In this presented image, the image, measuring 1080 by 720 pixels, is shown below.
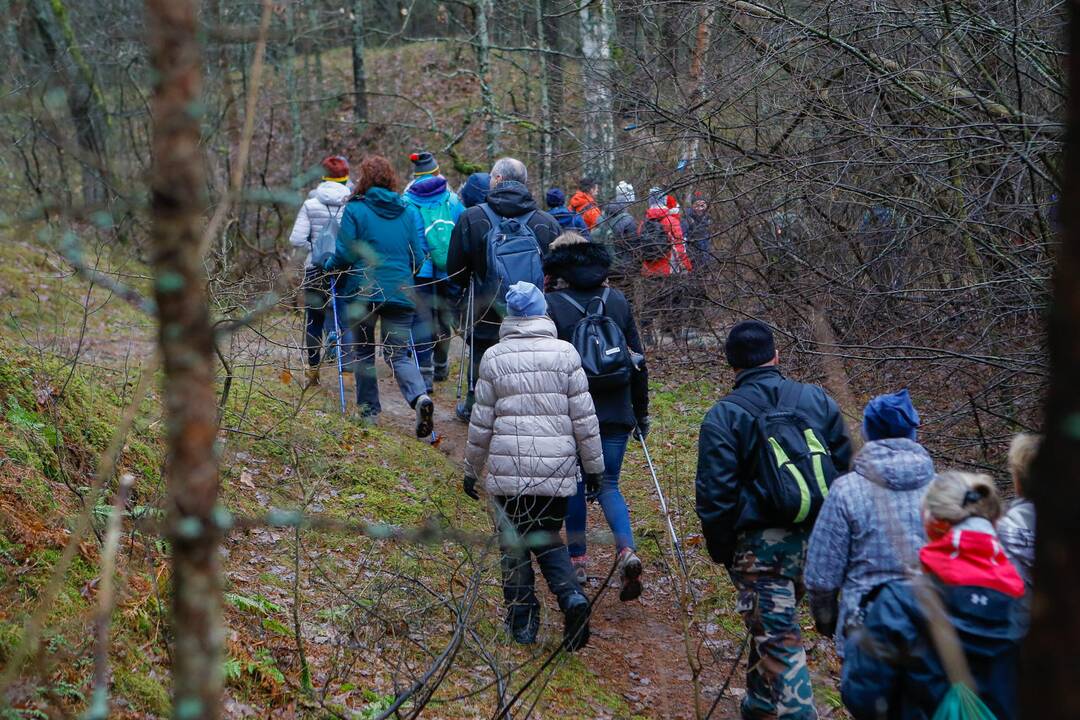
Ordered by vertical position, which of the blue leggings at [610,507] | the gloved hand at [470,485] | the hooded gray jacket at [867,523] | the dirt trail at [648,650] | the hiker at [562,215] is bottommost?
the dirt trail at [648,650]

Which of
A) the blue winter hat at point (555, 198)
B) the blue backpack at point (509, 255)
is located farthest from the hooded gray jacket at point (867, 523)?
the blue winter hat at point (555, 198)

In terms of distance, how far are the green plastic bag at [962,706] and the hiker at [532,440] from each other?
242 centimetres

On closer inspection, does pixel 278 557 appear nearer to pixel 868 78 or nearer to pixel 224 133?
pixel 868 78

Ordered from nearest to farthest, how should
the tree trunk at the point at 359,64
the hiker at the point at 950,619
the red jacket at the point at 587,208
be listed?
the hiker at the point at 950,619
the red jacket at the point at 587,208
the tree trunk at the point at 359,64

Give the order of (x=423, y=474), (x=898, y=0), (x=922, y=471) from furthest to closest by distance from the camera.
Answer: (x=423, y=474) < (x=898, y=0) < (x=922, y=471)

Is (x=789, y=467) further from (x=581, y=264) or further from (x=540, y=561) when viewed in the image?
(x=581, y=264)

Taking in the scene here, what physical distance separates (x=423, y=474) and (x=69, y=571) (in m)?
3.66

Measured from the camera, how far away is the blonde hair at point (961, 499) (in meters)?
3.14

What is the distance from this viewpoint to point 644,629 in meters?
6.20

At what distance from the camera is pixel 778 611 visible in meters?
4.49

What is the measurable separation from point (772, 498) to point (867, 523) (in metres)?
0.62

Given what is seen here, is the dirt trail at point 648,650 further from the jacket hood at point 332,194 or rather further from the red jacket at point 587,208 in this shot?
the jacket hood at point 332,194

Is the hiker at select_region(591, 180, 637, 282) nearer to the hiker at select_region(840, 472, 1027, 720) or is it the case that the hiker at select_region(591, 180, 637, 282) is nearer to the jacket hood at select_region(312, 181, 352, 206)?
the jacket hood at select_region(312, 181, 352, 206)

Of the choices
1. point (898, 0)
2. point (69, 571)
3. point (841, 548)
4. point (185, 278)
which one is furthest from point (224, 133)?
point (185, 278)
